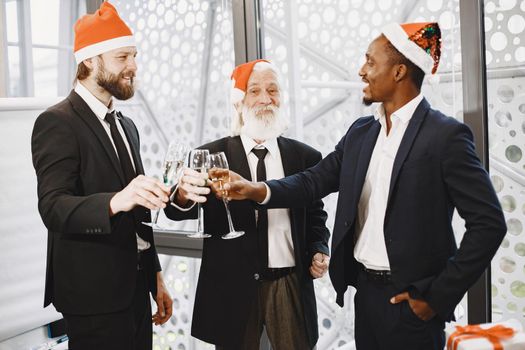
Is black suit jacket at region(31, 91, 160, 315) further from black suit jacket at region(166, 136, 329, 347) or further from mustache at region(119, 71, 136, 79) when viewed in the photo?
black suit jacket at region(166, 136, 329, 347)

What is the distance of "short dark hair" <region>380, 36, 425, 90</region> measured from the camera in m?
2.00

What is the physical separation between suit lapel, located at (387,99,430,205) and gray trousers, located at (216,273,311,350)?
0.63 meters

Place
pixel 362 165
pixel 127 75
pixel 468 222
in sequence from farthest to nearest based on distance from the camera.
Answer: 1. pixel 127 75
2. pixel 362 165
3. pixel 468 222

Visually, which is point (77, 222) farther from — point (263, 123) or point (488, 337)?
point (488, 337)

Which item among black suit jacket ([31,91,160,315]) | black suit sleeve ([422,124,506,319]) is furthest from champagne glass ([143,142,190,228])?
black suit sleeve ([422,124,506,319])

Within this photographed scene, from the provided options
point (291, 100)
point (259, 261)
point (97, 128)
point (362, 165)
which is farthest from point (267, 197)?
point (291, 100)

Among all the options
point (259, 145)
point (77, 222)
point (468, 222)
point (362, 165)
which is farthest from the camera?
point (259, 145)

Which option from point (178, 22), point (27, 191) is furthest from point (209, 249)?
point (178, 22)

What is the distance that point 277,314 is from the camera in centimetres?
228

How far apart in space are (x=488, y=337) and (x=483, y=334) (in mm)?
21

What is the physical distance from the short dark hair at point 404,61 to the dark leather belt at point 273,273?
912 millimetres

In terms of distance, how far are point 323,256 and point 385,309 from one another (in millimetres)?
455

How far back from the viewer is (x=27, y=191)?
9.82 ft

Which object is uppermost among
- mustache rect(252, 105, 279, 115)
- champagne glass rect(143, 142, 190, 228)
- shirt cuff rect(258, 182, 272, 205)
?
mustache rect(252, 105, 279, 115)
